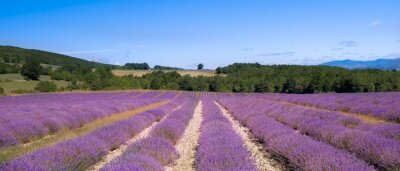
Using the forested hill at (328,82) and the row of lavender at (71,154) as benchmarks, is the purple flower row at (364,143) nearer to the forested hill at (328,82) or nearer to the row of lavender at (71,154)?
the row of lavender at (71,154)

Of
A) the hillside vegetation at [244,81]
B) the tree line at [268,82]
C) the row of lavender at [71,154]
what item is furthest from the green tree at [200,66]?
the row of lavender at [71,154]

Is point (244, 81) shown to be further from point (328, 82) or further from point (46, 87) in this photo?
point (46, 87)

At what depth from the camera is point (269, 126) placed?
30.1 ft

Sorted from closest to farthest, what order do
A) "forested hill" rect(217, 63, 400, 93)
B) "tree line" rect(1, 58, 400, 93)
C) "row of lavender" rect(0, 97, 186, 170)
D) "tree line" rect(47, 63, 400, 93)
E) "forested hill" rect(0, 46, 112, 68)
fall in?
"row of lavender" rect(0, 97, 186, 170), "forested hill" rect(217, 63, 400, 93), "tree line" rect(47, 63, 400, 93), "tree line" rect(1, 58, 400, 93), "forested hill" rect(0, 46, 112, 68)

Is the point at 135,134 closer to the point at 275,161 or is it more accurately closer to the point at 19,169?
the point at 275,161

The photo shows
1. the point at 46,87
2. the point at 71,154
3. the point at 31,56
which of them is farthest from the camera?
the point at 31,56

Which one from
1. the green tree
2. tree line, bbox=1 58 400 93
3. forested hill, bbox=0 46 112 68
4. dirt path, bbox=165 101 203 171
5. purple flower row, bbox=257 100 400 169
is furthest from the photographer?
the green tree

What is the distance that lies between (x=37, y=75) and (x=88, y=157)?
62.1 metres

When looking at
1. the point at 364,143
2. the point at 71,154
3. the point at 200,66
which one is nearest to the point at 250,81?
the point at 200,66

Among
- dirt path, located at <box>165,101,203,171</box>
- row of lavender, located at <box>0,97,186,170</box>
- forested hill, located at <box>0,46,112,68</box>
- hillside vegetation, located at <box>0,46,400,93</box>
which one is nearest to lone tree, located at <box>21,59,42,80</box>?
hillside vegetation, located at <box>0,46,400,93</box>

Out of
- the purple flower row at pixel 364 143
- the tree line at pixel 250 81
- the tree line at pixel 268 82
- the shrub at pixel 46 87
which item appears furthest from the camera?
the tree line at pixel 250 81

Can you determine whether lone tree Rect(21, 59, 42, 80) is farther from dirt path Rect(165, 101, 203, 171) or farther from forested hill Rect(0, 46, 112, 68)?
dirt path Rect(165, 101, 203, 171)

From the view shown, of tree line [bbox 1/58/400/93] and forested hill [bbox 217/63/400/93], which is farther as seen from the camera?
tree line [bbox 1/58/400/93]

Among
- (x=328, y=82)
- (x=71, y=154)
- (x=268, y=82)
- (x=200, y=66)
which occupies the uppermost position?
(x=200, y=66)
